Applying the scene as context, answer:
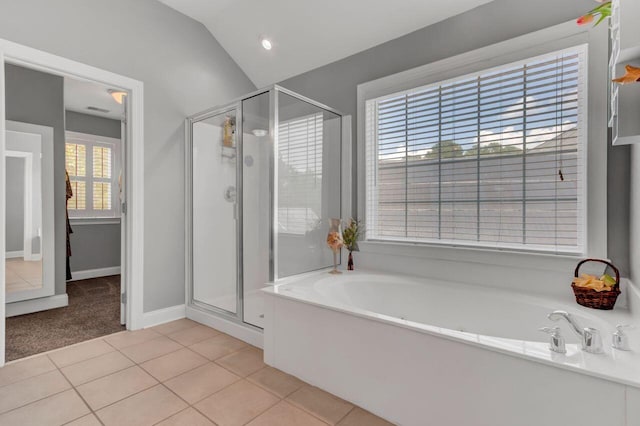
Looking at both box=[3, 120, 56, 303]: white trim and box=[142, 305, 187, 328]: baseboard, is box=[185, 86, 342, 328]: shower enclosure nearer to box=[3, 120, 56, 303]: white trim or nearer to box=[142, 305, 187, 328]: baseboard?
box=[142, 305, 187, 328]: baseboard

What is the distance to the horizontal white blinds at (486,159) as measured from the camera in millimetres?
1932

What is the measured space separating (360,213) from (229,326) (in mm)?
1480

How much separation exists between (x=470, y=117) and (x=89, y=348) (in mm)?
3315

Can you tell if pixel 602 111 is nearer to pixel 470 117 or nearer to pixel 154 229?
pixel 470 117

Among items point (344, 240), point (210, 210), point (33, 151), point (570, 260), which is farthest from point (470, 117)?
point (33, 151)

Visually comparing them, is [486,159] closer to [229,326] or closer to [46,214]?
[229,326]

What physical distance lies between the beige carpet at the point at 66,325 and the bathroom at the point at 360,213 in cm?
22

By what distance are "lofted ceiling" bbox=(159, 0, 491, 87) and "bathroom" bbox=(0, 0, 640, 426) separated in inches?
0.8

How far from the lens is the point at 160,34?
2906 millimetres

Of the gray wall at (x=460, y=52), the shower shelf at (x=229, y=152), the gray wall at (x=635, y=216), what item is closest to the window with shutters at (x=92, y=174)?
the shower shelf at (x=229, y=152)

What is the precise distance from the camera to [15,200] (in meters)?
3.08

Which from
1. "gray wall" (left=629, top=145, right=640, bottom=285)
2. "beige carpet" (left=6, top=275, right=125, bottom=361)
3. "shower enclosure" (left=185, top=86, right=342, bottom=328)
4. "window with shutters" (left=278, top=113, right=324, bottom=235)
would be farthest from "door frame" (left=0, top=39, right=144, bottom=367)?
"gray wall" (left=629, top=145, right=640, bottom=285)

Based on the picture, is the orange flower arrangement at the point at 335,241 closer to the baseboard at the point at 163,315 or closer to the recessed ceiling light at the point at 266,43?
the baseboard at the point at 163,315

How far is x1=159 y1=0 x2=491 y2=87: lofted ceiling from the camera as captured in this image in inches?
94.7
